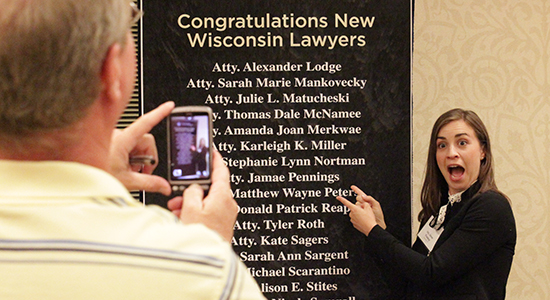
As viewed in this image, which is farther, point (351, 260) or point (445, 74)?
point (445, 74)

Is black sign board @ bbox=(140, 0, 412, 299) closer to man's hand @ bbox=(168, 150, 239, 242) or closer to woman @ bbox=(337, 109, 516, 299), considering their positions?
woman @ bbox=(337, 109, 516, 299)

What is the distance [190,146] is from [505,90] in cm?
242

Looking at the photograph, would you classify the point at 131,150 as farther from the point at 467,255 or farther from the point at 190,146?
the point at 467,255

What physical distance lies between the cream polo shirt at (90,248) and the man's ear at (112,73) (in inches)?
3.8

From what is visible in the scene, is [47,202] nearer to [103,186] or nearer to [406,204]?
[103,186]

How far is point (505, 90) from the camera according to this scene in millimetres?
3025

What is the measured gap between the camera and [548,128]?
305 cm

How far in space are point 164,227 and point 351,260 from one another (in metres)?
1.85

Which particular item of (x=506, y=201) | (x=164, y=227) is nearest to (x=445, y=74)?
(x=506, y=201)

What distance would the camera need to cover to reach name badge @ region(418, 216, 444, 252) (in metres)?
2.50

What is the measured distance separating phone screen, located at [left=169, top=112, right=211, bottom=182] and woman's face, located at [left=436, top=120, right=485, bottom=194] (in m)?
1.69

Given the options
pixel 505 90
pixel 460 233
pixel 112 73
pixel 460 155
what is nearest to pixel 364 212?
pixel 460 233

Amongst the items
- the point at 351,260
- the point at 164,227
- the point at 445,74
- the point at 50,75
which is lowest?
the point at 351,260

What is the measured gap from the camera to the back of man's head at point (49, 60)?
1.96 ft
